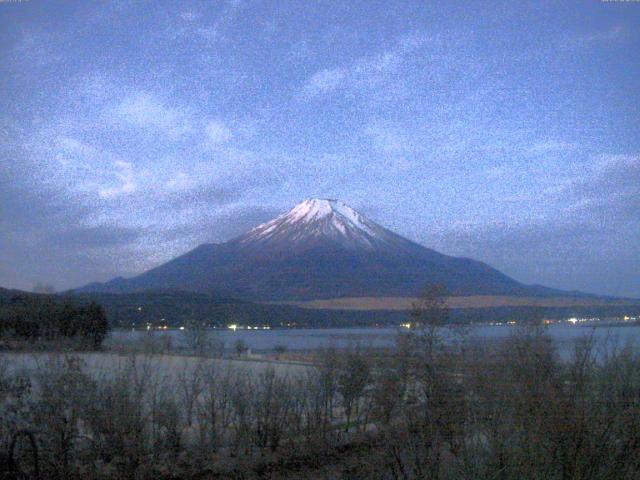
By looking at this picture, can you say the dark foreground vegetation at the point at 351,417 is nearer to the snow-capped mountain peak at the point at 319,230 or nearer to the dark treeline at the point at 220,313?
the dark treeline at the point at 220,313

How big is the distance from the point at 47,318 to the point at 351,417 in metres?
10.4

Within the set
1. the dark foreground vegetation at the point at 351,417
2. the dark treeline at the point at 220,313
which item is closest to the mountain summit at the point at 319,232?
the dark treeline at the point at 220,313

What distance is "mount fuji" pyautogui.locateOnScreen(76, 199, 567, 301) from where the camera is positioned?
61406mm

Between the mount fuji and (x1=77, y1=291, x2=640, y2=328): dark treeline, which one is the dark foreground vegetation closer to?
(x1=77, y1=291, x2=640, y2=328): dark treeline

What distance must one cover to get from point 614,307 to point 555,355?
12.3 feet

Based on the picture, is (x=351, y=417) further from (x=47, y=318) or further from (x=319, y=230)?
(x=319, y=230)

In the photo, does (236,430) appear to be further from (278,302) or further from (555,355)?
(278,302)

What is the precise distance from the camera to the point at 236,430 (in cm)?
1090

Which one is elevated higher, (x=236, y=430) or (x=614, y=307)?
(x=614, y=307)

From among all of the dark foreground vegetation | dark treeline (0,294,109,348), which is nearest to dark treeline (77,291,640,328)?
dark treeline (0,294,109,348)

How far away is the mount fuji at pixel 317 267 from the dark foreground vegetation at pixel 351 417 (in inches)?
1597

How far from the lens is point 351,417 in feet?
46.1

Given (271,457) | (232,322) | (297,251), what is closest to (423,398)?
(271,457)

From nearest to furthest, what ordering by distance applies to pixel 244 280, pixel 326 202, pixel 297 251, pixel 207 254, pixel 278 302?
pixel 278 302 → pixel 244 280 → pixel 297 251 → pixel 207 254 → pixel 326 202
